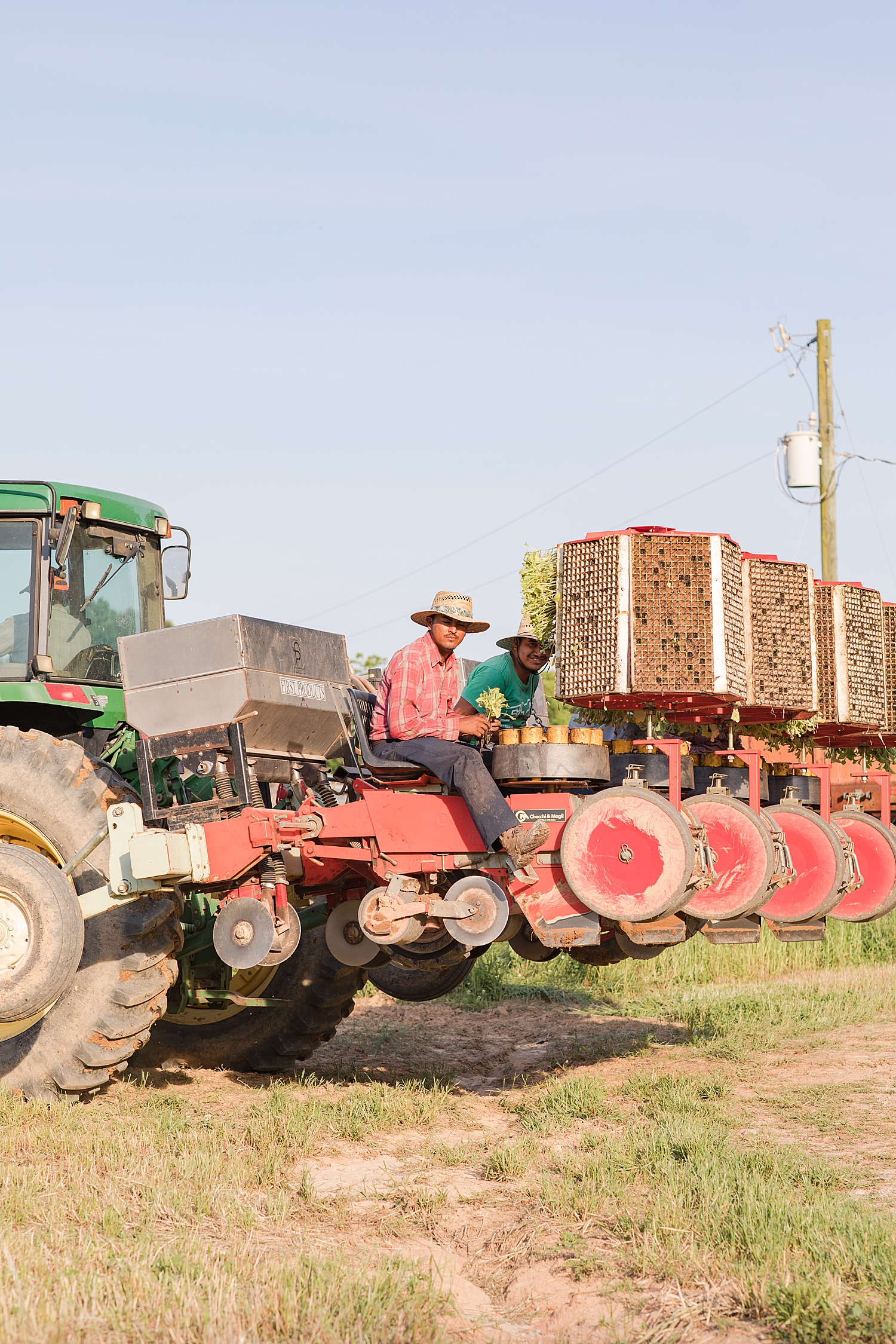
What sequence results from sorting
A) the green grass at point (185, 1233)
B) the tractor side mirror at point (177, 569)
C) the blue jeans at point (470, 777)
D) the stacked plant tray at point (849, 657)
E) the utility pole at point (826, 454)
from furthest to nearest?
the utility pole at point (826, 454) → the tractor side mirror at point (177, 569) → the stacked plant tray at point (849, 657) → the blue jeans at point (470, 777) → the green grass at point (185, 1233)

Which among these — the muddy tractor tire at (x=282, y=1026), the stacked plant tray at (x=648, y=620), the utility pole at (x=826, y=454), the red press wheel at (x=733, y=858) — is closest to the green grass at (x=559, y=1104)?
the red press wheel at (x=733, y=858)

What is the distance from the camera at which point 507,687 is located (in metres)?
7.36

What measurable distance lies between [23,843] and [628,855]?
2.93 meters

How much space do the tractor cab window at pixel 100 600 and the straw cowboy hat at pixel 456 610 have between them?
1895 millimetres

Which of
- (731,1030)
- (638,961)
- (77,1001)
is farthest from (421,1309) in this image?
(638,961)

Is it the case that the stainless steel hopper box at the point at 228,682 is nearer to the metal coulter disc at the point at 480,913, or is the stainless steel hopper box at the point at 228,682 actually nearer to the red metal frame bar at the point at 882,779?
the metal coulter disc at the point at 480,913

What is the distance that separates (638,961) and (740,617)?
6005 millimetres

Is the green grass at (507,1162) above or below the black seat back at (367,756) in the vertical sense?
below

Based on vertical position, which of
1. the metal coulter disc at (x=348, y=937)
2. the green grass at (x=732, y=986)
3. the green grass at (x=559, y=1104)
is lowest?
the green grass at (x=559, y=1104)

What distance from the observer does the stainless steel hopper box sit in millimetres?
6199

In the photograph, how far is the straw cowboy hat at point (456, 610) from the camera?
21.7 ft

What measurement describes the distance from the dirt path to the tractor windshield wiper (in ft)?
8.58

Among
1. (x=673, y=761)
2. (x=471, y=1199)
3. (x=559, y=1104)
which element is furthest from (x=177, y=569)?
(x=471, y=1199)

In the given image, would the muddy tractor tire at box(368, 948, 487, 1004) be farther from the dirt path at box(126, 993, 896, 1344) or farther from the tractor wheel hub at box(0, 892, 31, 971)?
the tractor wheel hub at box(0, 892, 31, 971)
